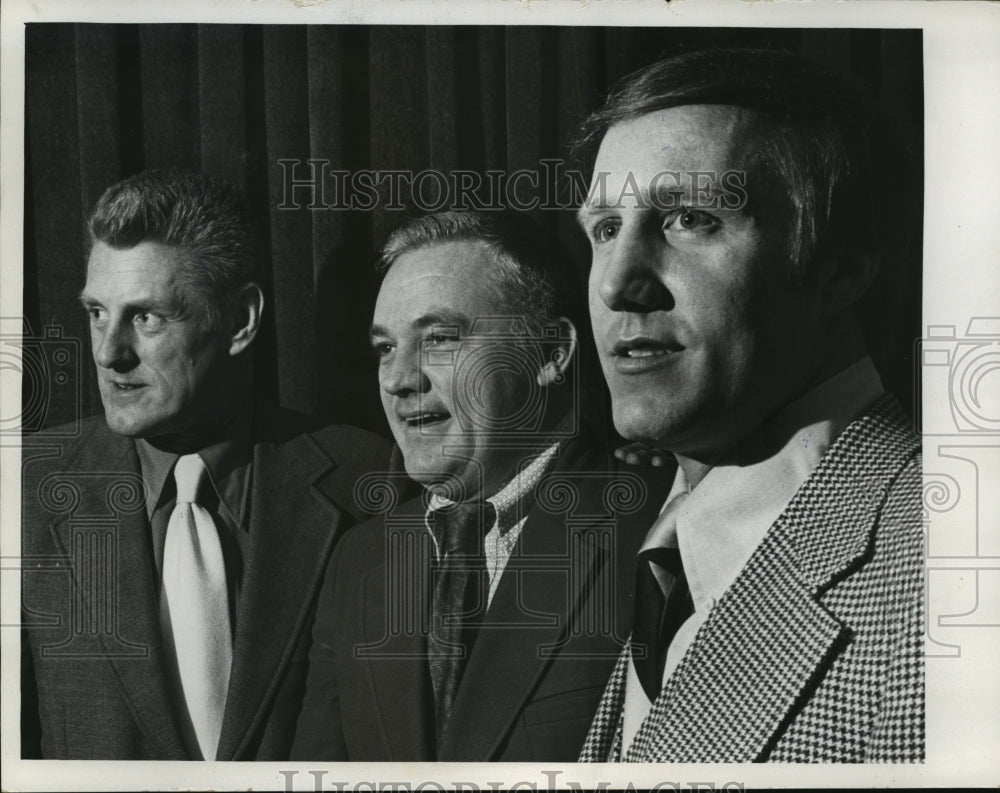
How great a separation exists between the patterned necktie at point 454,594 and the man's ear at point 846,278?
804 mm

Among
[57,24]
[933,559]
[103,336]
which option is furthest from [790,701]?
[57,24]

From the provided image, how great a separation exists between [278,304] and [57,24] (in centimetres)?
77

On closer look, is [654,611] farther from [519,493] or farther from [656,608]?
[519,493]

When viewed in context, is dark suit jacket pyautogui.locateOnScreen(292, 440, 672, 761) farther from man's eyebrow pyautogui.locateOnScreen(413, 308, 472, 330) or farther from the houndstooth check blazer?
man's eyebrow pyautogui.locateOnScreen(413, 308, 472, 330)

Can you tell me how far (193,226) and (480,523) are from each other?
0.86 meters

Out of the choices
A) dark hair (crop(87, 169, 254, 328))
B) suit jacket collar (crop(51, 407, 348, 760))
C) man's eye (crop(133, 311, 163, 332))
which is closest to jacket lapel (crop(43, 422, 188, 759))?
suit jacket collar (crop(51, 407, 348, 760))

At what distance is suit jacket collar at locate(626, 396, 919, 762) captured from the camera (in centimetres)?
207

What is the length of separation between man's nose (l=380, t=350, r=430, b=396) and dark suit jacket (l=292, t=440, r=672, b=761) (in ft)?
0.76

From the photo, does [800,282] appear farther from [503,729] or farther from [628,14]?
[503,729]

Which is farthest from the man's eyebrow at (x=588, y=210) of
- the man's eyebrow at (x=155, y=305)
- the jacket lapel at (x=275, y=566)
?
the man's eyebrow at (x=155, y=305)

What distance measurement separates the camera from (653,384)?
2.13 meters

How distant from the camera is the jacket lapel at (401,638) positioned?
7.16ft

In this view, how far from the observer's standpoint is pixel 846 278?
2146mm

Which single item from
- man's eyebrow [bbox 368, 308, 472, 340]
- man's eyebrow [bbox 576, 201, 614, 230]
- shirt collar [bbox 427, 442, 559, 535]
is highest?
man's eyebrow [bbox 576, 201, 614, 230]
